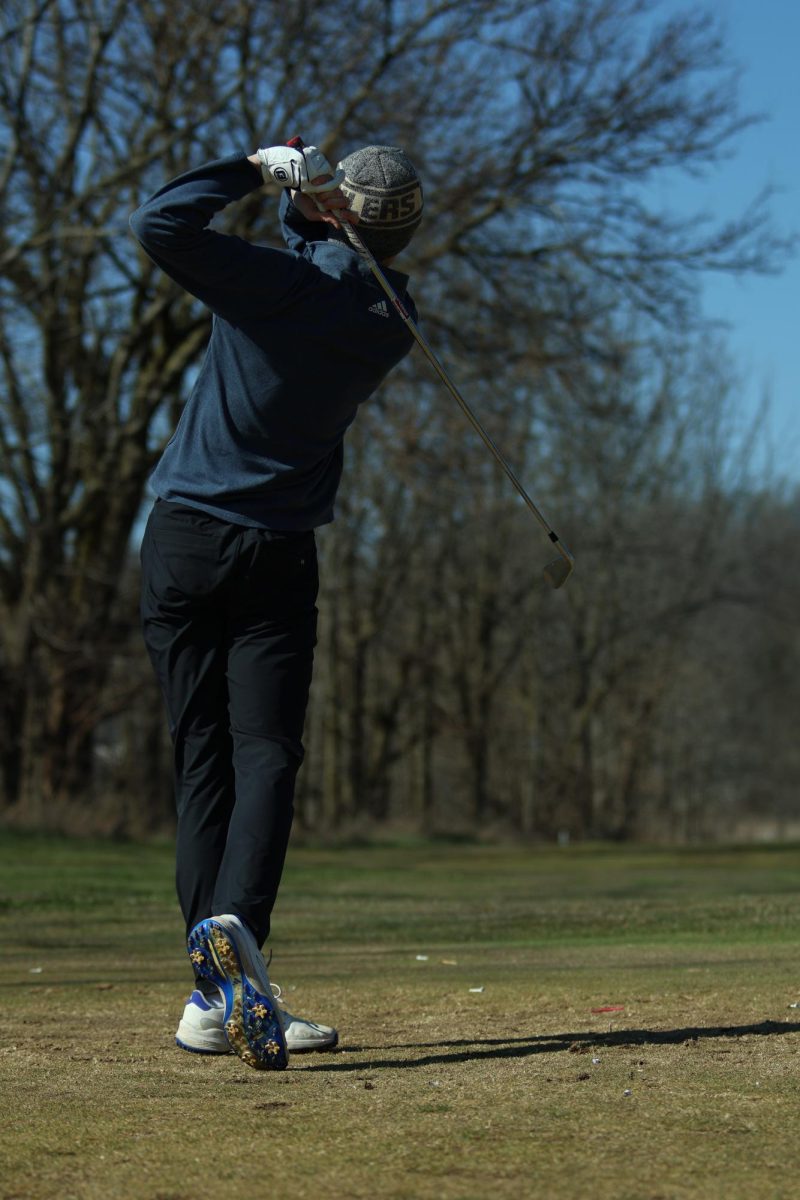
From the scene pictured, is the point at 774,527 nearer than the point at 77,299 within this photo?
No

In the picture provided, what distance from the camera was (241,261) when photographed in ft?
Result: 11.4

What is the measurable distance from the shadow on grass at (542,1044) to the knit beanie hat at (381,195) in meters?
1.80

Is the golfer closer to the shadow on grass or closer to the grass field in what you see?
the shadow on grass

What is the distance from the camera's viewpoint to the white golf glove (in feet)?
11.8

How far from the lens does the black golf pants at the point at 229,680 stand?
3.62m

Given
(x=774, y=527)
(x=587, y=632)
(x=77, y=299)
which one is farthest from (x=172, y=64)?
(x=774, y=527)

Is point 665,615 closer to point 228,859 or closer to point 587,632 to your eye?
point 587,632

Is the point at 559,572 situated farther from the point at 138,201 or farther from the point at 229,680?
the point at 138,201

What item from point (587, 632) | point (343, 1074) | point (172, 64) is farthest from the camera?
point (587, 632)

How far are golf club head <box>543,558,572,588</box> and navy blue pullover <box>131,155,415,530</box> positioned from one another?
2.20 ft

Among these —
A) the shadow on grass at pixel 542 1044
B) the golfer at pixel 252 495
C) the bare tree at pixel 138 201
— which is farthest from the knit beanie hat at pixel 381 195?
the bare tree at pixel 138 201

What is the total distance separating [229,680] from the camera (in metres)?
3.73

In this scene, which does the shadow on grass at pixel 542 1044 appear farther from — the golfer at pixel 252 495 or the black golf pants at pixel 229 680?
the black golf pants at pixel 229 680

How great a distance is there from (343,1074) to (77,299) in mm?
16456
